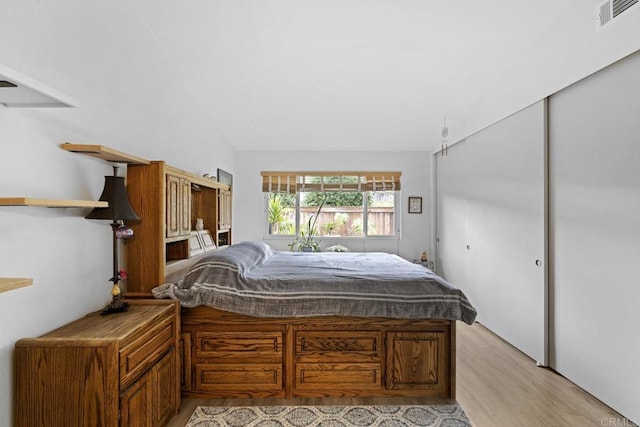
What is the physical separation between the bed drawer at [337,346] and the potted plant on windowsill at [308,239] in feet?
9.48

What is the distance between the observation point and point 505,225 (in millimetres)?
3379

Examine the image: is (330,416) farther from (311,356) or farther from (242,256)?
(242,256)

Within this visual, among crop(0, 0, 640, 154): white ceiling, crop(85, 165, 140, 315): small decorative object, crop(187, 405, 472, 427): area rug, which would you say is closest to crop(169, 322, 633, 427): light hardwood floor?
crop(187, 405, 472, 427): area rug

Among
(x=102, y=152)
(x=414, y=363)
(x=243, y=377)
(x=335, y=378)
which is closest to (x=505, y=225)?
(x=414, y=363)

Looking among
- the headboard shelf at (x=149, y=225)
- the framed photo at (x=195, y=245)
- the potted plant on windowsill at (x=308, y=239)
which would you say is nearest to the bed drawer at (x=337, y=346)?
the headboard shelf at (x=149, y=225)

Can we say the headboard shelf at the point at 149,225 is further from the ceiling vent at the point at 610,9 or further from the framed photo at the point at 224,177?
the ceiling vent at the point at 610,9

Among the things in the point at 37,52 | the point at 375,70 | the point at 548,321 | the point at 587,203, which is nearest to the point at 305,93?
the point at 375,70

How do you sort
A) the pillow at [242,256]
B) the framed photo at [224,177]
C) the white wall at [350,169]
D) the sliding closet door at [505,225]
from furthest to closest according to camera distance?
the white wall at [350,169], the framed photo at [224,177], the sliding closet door at [505,225], the pillow at [242,256]

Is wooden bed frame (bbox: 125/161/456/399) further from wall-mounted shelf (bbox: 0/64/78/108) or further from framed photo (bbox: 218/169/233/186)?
framed photo (bbox: 218/169/233/186)

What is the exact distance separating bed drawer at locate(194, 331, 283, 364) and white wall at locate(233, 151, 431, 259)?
311 centimetres

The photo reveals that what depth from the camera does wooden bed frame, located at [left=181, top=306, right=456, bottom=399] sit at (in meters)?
2.35

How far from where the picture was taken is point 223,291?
231 centimetres

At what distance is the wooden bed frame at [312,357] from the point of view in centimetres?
235

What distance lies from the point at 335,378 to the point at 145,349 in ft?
4.27
